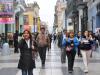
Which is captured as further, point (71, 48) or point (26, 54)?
point (71, 48)

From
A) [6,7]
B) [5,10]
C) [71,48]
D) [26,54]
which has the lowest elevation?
[71,48]

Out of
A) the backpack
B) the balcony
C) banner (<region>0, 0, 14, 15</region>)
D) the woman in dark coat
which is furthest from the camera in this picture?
the balcony

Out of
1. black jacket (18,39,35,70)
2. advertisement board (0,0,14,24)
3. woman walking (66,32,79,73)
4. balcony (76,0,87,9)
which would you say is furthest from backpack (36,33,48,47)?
balcony (76,0,87,9)

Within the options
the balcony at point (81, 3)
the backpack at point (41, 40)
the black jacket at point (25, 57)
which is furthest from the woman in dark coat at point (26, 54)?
the balcony at point (81, 3)

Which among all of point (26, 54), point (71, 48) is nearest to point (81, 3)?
point (71, 48)

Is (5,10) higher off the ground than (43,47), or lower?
higher

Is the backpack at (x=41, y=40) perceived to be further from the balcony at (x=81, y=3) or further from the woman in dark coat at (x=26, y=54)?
the balcony at (x=81, y=3)

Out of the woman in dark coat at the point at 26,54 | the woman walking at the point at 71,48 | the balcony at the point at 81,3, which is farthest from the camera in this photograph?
the balcony at the point at 81,3

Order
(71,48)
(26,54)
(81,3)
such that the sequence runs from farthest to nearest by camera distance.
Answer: (81,3) < (71,48) < (26,54)

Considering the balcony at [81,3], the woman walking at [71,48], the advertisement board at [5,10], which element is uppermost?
the balcony at [81,3]

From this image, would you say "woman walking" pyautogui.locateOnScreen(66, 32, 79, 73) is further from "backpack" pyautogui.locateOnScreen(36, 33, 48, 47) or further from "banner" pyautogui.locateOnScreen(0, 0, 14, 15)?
"banner" pyautogui.locateOnScreen(0, 0, 14, 15)

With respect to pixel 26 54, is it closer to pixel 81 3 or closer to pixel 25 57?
pixel 25 57

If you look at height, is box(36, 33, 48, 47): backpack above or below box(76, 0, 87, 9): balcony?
below

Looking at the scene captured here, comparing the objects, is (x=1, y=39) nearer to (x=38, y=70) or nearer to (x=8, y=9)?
(x=8, y=9)
